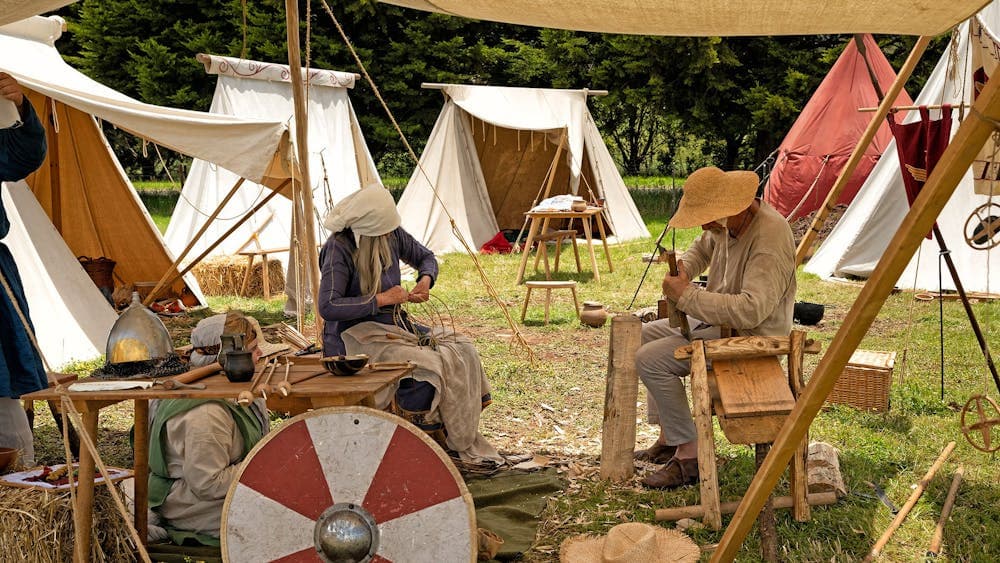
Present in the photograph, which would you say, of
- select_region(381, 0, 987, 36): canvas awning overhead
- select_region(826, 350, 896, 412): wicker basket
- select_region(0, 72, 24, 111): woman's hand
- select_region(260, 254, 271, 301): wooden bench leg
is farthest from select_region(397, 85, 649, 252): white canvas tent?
select_region(0, 72, 24, 111): woman's hand

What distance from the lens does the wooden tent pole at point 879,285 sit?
6.62 ft

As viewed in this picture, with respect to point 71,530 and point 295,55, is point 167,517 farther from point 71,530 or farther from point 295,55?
point 295,55

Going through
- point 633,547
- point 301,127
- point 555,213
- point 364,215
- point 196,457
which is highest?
point 301,127

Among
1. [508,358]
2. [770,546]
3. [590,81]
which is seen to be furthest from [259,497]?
[590,81]

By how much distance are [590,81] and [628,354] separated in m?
15.2

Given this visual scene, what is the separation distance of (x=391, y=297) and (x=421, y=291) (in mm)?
168

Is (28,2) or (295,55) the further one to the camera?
(295,55)

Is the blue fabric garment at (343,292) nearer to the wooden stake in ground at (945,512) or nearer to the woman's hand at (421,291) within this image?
the woman's hand at (421,291)

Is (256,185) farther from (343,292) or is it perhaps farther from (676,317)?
(676,317)

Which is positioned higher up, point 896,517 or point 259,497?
point 259,497

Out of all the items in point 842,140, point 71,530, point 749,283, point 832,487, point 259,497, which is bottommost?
point 832,487

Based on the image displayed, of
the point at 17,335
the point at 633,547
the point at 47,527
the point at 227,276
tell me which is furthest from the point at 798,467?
the point at 227,276

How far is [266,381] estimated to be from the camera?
2646mm

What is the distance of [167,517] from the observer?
3176 millimetres
